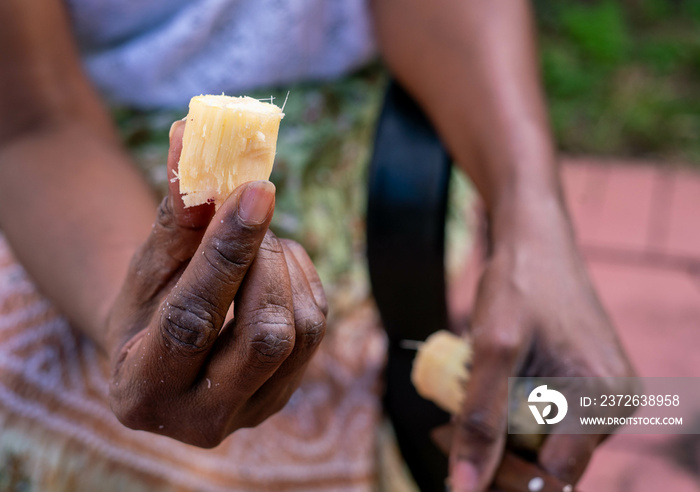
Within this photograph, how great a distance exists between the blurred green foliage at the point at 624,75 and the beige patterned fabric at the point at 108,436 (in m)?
1.69

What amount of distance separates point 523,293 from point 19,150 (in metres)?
0.78

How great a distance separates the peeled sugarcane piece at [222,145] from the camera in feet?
1.83

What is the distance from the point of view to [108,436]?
36.3 inches

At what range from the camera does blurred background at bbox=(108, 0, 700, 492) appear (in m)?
1.25

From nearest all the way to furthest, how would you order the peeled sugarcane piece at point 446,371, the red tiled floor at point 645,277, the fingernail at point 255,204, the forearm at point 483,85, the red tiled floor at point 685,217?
the fingernail at point 255,204
the peeled sugarcane piece at point 446,371
the forearm at point 483,85
the red tiled floor at point 645,277
the red tiled floor at point 685,217

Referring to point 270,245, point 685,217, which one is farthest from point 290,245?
point 685,217

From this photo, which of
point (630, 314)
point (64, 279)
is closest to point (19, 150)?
point (64, 279)

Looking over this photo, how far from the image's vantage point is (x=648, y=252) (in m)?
1.85

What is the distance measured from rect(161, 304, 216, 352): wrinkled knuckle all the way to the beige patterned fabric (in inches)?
18.3

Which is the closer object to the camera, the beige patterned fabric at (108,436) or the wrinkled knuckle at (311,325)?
the wrinkled knuckle at (311,325)

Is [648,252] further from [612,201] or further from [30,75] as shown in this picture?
[30,75]

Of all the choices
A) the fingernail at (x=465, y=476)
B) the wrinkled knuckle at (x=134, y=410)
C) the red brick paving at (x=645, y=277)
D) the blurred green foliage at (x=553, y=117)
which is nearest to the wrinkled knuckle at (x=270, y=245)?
the wrinkled knuckle at (x=134, y=410)

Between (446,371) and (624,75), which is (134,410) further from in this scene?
(624,75)

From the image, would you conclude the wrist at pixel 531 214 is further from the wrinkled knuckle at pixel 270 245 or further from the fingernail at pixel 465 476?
the wrinkled knuckle at pixel 270 245
